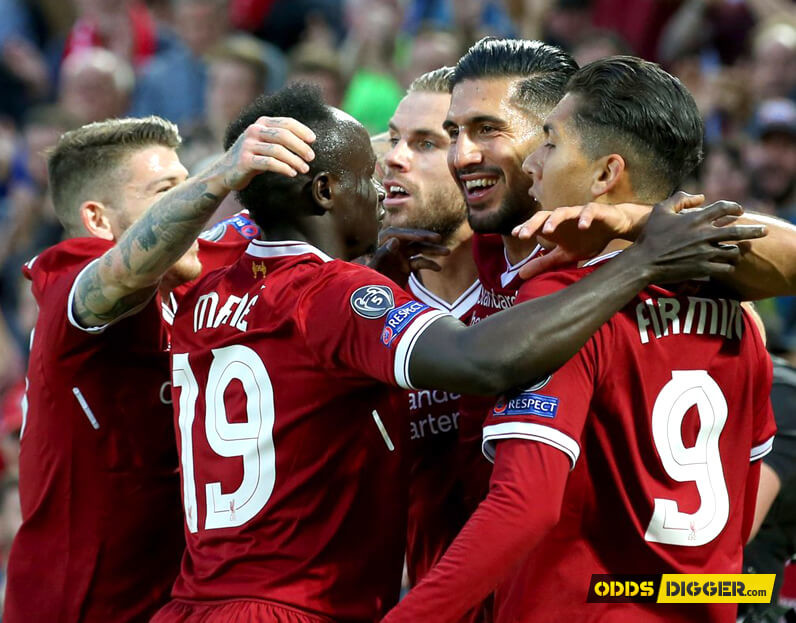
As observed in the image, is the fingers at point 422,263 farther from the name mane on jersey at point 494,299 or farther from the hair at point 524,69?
the hair at point 524,69

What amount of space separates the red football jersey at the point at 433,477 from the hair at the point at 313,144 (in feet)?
2.85

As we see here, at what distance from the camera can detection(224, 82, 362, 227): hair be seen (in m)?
3.42

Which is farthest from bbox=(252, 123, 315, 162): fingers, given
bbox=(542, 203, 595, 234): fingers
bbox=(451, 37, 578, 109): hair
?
bbox=(451, 37, 578, 109): hair

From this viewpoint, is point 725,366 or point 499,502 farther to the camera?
point 725,366

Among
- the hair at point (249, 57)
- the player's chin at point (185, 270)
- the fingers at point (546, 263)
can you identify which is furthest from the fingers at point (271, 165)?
the hair at point (249, 57)

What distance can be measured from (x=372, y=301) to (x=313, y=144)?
59cm

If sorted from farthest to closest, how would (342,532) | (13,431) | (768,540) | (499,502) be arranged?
1. (13,431)
2. (768,540)
3. (342,532)
4. (499,502)

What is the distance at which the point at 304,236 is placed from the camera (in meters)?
3.45

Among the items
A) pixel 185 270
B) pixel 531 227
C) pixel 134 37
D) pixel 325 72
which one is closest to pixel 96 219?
pixel 185 270

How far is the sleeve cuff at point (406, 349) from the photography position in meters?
2.97

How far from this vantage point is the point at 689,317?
308cm

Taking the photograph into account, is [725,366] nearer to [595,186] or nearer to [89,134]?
[595,186]

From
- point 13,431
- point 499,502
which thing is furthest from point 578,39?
point 499,502

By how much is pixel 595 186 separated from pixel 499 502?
89 cm
